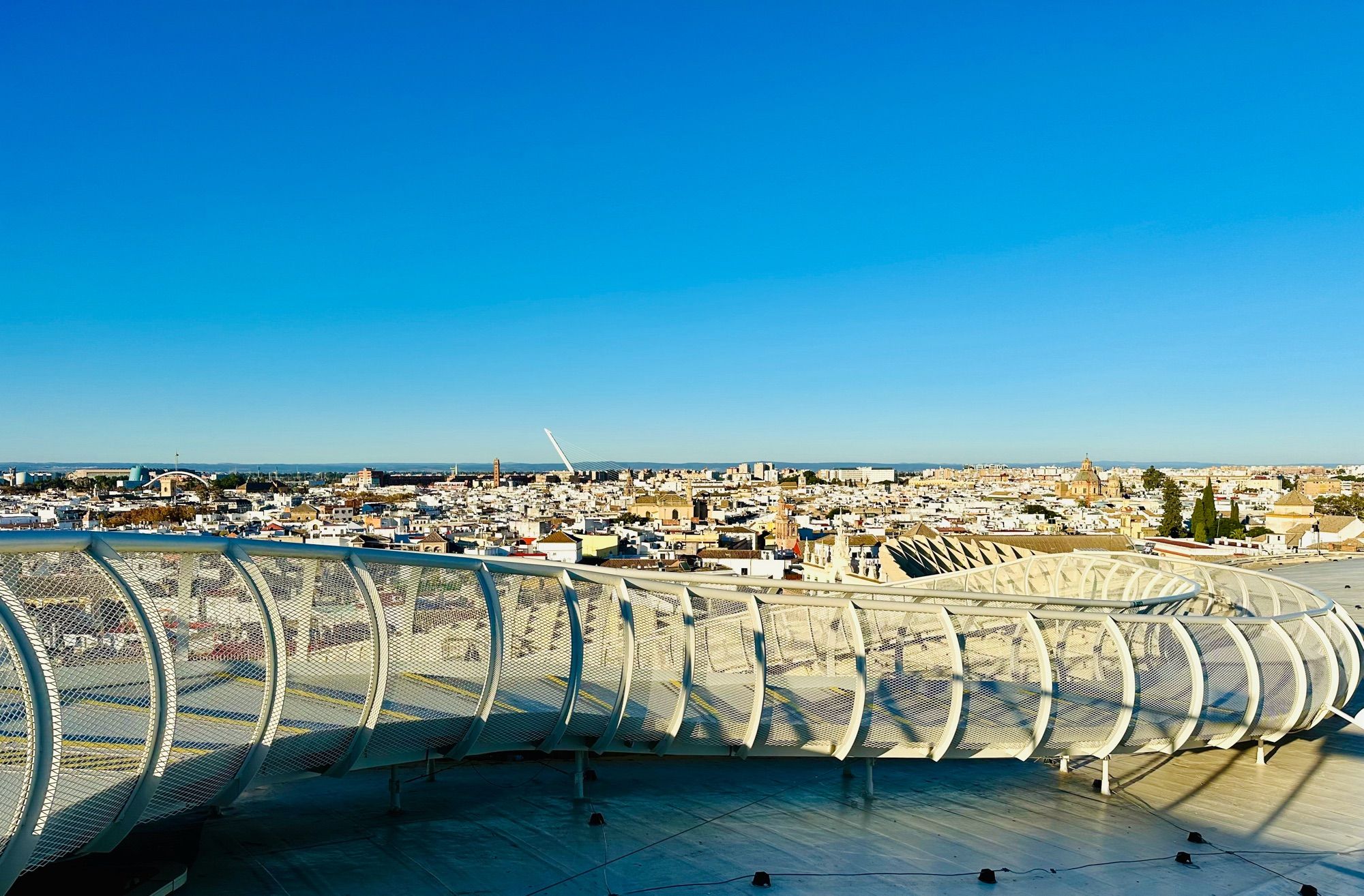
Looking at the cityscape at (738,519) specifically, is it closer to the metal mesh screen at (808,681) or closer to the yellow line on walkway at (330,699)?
the yellow line on walkway at (330,699)

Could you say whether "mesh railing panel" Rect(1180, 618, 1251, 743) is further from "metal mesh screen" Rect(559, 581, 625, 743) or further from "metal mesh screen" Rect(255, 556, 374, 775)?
"metal mesh screen" Rect(255, 556, 374, 775)

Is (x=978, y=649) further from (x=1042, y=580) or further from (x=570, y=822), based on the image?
(x=1042, y=580)

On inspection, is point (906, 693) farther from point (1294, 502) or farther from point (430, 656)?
point (1294, 502)

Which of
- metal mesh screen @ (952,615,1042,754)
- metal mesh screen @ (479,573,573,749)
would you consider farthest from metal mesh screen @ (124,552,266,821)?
metal mesh screen @ (952,615,1042,754)

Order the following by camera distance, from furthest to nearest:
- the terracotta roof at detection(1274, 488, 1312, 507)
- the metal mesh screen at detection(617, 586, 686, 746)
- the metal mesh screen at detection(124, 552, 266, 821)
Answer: the terracotta roof at detection(1274, 488, 1312, 507)
the metal mesh screen at detection(617, 586, 686, 746)
the metal mesh screen at detection(124, 552, 266, 821)

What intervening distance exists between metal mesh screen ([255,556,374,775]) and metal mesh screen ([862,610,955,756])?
3830 millimetres

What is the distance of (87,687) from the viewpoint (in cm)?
453

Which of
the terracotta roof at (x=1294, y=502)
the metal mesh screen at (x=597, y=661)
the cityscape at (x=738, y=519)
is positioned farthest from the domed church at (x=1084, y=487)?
the metal mesh screen at (x=597, y=661)

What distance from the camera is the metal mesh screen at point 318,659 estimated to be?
5.52 m

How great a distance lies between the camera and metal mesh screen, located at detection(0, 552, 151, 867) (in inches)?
173

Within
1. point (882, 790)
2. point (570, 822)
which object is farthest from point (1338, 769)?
point (570, 822)

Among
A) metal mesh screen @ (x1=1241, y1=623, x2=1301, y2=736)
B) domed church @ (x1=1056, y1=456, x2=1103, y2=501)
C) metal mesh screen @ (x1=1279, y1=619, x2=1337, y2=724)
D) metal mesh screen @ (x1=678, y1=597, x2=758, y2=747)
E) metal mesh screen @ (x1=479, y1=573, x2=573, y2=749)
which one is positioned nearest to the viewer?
metal mesh screen @ (x1=479, y1=573, x2=573, y2=749)

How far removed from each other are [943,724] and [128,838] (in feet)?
19.2

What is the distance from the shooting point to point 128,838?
5852 millimetres
